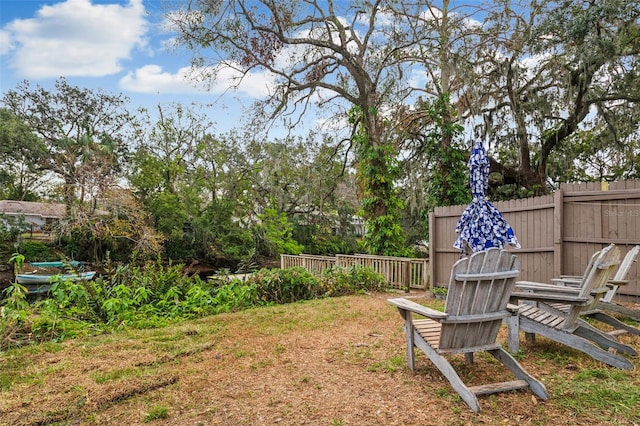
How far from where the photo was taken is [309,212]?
65.0ft

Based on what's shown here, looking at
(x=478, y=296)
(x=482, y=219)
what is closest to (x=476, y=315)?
(x=478, y=296)

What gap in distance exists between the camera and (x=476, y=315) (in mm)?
2688

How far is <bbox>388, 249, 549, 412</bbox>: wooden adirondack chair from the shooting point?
2609 millimetres

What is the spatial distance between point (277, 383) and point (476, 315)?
1.49 meters

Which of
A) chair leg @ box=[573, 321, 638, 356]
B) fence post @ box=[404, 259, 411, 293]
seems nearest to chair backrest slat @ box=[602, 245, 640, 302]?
chair leg @ box=[573, 321, 638, 356]

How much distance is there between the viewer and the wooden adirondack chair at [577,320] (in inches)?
121

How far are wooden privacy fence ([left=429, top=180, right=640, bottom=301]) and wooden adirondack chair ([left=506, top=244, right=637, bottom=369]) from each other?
2.24 meters

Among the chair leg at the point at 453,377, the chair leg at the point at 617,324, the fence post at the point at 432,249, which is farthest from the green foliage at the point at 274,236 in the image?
the chair leg at the point at 453,377

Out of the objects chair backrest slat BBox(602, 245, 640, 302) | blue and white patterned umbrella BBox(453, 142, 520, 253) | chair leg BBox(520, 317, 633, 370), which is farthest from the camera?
blue and white patterned umbrella BBox(453, 142, 520, 253)

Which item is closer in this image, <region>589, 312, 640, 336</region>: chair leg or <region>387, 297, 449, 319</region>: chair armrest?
<region>387, 297, 449, 319</region>: chair armrest

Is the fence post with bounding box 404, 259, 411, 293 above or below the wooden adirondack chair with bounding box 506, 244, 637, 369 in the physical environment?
below

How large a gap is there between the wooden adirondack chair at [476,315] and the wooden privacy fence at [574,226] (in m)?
3.60

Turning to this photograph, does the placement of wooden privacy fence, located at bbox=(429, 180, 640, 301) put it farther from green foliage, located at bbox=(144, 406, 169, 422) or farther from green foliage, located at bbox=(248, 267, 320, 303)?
green foliage, located at bbox=(144, 406, 169, 422)

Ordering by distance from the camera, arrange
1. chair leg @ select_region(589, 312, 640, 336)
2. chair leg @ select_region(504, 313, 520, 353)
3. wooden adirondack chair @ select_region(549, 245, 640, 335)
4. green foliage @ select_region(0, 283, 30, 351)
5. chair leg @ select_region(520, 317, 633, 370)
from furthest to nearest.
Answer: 1. green foliage @ select_region(0, 283, 30, 351)
2. chair leg @ select_region(589, 312, 640, 336)
3. wooden adirondack chair @ select_region(549, 245, 640, 335)
4. chair leg @ select_region(504, 313, 520, 353)
5. chair leg @ select_region(520, 317, 633, 370)
